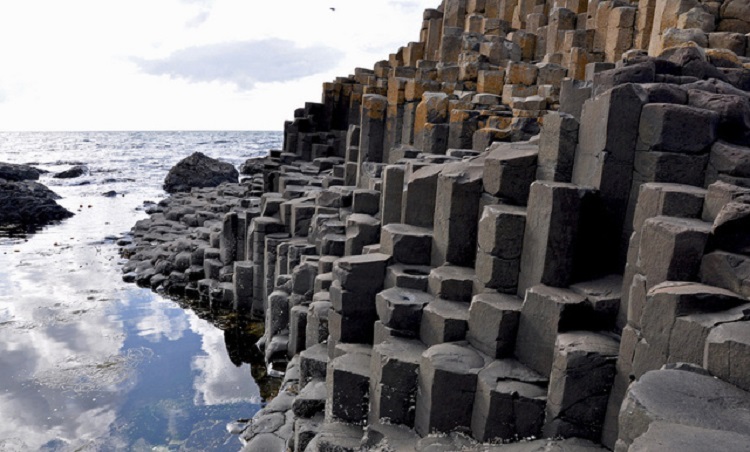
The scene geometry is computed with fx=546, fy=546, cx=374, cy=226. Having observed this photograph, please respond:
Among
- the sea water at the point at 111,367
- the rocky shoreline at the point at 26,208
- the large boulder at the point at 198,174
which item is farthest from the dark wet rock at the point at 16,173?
the sea water at the point at 111,367

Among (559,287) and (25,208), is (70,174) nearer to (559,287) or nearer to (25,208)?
(25,208)

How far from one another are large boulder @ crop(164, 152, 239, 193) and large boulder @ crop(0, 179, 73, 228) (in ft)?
32.3

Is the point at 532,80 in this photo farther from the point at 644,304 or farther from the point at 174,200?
the point at 174,200

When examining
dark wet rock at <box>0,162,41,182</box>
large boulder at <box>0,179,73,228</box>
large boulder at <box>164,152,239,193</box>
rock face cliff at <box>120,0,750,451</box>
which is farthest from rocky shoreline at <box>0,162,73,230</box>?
rock face cliff at <box>120,0,750,451</box>

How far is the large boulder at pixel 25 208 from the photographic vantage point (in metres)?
23.2

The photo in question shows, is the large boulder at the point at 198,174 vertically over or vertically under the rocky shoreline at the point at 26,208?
over

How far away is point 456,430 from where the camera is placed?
16.1 ft

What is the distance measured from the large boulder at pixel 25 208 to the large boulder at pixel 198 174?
985 cm

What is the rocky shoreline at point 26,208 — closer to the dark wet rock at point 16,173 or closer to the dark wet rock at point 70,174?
the dark wet rock at point 16,173

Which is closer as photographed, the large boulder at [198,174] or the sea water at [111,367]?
the sea water at [111,367]

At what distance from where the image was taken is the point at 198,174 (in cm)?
3541

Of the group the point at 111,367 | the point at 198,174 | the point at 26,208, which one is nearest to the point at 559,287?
the point at 111,367

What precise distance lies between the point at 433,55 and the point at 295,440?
1811 cm

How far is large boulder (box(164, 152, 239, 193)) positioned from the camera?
114 ft
